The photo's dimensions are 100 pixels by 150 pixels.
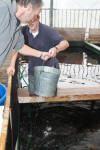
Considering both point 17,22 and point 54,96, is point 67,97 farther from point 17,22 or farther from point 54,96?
point 17,22

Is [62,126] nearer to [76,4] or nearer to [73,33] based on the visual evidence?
[73,33]

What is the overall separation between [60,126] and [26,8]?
2.31 m

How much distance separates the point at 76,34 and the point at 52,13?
1976 millimetres

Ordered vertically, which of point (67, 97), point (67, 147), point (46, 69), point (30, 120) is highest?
point (46, 69)

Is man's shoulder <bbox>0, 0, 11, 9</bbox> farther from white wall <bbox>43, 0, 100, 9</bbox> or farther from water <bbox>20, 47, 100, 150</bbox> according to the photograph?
white wall <bbox>43, 0, 100, 9</bbox>

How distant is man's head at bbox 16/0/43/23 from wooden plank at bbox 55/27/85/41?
357 inches

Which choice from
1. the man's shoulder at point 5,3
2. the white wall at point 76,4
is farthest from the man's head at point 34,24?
the white wall at point 76,4

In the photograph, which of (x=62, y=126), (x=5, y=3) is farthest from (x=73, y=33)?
(x=5, y=3)

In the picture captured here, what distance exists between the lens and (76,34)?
10477mm

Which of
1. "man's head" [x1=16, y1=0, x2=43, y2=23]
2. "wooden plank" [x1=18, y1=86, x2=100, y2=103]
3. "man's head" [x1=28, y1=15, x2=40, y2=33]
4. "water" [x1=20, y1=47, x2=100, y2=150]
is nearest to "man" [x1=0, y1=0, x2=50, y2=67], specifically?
"man's head" [x1=16, y1=0, x2=43, y2=23]

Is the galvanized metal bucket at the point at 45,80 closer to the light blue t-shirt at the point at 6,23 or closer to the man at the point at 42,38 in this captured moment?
the man at the point at 42,38

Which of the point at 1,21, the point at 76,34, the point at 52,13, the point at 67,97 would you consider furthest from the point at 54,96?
the point at 52,13

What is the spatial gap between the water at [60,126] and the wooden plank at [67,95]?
0.78 meters

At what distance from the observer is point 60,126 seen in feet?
10.8
